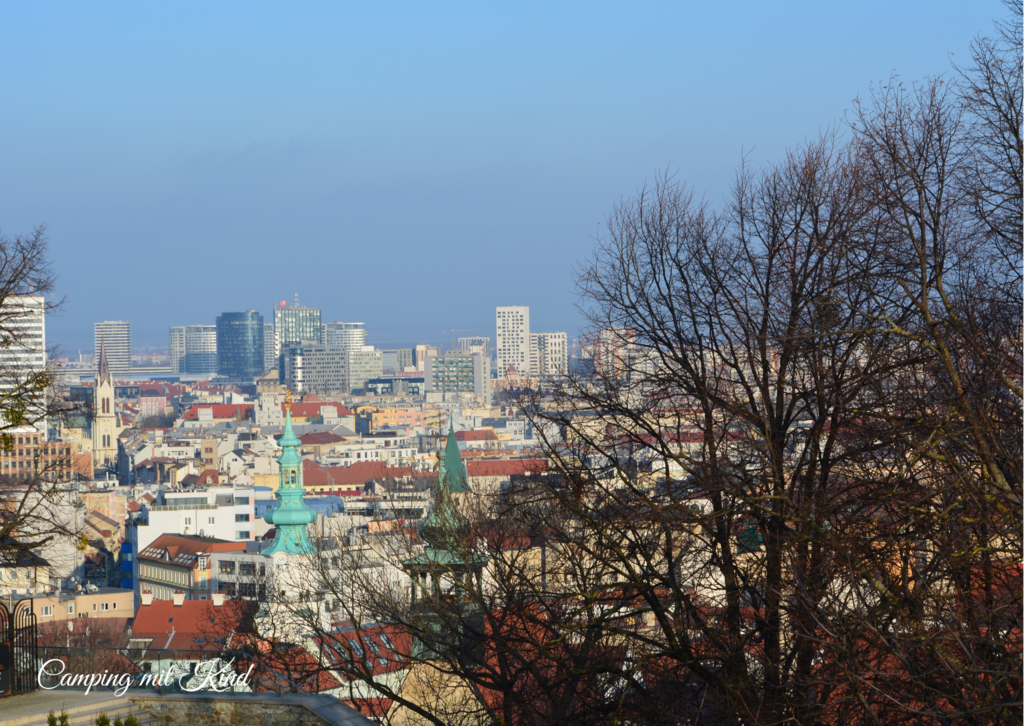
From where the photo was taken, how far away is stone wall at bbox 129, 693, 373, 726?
33.9 feet

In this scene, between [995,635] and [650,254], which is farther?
[650,254]

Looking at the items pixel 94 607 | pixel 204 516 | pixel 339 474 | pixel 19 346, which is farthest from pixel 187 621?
pixel 339 474

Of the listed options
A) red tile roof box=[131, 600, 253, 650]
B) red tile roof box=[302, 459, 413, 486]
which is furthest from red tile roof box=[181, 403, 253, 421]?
red tile roof box=[131, 600, 253, 650]

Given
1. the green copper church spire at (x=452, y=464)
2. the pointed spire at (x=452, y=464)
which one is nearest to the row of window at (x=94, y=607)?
the pointed spire at (x=452, y=464)

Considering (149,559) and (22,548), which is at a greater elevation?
(22,548)

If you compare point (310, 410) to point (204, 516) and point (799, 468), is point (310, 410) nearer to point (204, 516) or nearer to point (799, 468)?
point (204, 516)

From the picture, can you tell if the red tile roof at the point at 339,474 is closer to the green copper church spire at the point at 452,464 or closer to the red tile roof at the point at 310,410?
the red tile roof at the point at 310,410

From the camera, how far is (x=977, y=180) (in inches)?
339

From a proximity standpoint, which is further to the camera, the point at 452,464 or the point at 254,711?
the point at 452,464

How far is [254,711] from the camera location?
10438 mm

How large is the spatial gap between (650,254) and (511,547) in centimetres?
386

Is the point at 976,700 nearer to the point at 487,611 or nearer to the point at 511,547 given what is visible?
the point at 487,611

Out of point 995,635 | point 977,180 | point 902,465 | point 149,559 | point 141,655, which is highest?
point 977,180

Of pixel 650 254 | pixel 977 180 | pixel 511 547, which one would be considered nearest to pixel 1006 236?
pixel 977 180
